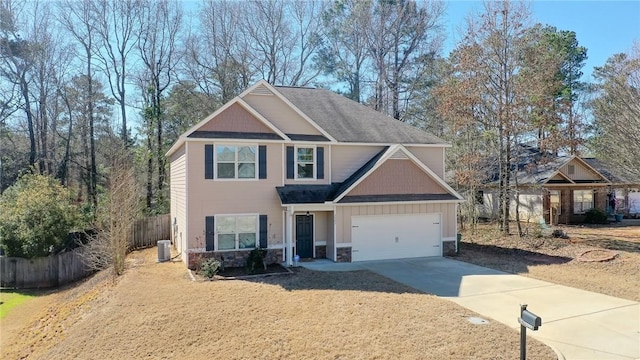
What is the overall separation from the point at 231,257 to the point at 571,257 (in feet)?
42.8

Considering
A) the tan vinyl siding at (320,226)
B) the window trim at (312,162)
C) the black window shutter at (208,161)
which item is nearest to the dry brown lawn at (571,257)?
the tan vinyl siding at (320,226)

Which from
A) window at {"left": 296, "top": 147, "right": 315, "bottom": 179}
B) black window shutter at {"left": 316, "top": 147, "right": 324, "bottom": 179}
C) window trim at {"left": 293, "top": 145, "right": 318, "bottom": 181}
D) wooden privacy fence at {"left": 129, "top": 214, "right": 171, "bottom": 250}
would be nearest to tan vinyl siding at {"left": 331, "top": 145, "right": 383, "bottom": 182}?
black window shutter at {"left": 316, "top": 147, "right": 324, "bottom": 179}

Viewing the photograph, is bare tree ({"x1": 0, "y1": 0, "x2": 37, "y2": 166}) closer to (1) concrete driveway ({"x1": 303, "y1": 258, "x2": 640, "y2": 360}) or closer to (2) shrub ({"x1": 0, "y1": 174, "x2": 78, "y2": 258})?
(2) shrub ({"x1": 0, "y1": 174, "x2": 78, "y2": 258})

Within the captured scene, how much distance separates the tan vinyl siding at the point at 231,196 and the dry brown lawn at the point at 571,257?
25.2 ft

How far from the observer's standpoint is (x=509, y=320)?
28.6 feet

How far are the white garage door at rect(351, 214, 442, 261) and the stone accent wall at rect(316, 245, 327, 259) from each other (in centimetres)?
119

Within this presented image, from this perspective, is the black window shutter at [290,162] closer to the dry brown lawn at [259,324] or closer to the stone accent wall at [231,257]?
the stone accent wall at [231,257]

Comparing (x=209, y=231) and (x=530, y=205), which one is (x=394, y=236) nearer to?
(x=209, y=231)

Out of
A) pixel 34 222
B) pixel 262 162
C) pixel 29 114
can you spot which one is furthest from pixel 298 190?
pixel 29 114

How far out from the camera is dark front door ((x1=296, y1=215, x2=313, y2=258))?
51.7 feet

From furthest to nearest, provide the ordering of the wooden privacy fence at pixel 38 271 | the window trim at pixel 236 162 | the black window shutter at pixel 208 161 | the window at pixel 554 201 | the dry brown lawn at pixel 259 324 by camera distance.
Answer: the window at pixel 554 201 < the wooden privacy fence at pixel 38 271 < the window trim at pixel 236 162 < the black window shutter at pixel 208 161 < the dry brown lawn at pixel 259 324

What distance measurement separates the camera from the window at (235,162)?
14.6 metres

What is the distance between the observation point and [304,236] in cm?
1588

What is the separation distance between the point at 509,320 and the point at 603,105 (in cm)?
1588
